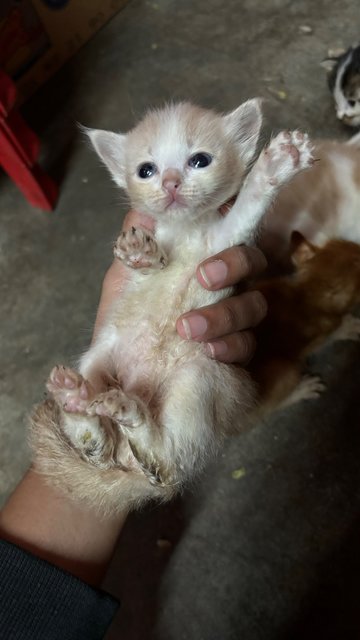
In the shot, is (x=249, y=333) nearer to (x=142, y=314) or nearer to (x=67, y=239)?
(x=142, y=314)

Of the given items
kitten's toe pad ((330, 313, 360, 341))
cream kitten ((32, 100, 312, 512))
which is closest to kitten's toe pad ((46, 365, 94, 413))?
→ cream kitten ((32, 100, 312, 512))

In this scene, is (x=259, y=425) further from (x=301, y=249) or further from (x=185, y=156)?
(x=185, y=156)

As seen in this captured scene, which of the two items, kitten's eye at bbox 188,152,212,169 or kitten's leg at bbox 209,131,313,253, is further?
kitten's eye at bbox 188,152,212,169

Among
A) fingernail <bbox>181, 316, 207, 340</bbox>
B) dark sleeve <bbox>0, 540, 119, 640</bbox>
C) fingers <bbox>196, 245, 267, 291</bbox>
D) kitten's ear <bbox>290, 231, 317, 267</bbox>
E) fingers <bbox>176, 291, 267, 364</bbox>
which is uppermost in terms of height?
fingers <bbox>196, 245, 267, 291</bbox>

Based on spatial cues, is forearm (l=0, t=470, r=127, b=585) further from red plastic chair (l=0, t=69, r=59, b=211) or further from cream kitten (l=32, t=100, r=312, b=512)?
red plastic chair (l=0, t=69, r=59, b=211)

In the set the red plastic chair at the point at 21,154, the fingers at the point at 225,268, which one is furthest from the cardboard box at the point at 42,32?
the fingers at the point at 225,268

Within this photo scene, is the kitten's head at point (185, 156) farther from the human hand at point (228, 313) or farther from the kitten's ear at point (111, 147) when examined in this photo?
the human hand at point (228, 313)

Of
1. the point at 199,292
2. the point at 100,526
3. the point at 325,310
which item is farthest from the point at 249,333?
the point at 100,526

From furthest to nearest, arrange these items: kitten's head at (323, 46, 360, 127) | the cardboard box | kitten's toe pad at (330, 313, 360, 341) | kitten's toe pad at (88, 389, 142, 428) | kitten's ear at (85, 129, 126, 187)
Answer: the cardboard box
kitten's head at (323, 46, 360, 127)
kitten's toe pad at (330, 313, 360, 341)
kitten's ear at (85, 129, 126, 187)
kitten's toe pad at (88, 389, 142, 428)
